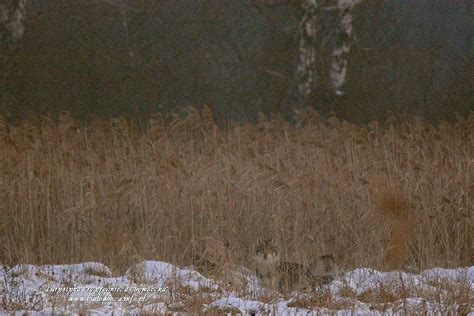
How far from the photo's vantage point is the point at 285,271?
7.09 m

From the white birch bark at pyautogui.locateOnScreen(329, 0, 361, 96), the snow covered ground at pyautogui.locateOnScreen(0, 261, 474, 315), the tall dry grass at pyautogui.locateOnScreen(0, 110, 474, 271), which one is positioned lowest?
the snow covered ground at pyautogui.locateOnScreen(0, 261, 474, 315)

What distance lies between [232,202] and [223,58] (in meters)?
12.9

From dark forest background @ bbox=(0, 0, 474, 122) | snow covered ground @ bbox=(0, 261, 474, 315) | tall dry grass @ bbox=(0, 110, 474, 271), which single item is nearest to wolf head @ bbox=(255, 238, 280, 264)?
snow covered ground @ bbox=(0, 261, 474, 315)

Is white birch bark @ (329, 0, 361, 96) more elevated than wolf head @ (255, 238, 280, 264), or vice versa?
white birch bark @ (329, 0, 361, 96)

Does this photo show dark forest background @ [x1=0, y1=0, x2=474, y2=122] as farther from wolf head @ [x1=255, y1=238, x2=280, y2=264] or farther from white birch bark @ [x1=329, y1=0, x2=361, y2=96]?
wolf head @ [x1=255, y1=238, x2=280, y2=264]

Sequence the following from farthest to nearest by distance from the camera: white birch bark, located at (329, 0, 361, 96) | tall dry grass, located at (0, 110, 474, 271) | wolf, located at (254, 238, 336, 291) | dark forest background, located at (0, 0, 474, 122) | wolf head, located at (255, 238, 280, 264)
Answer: dark forest background, located at (0, 0, 474, 122)
white birch bark, located at (329, 0, 361, 96)
tall dry grass, located at (0, 110, 474, 271)
wolf head, located at (255, 238, 280, 264)
wolf, located at (254, 238, 336, 291)

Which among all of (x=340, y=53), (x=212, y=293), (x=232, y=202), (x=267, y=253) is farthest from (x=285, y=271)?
(x=340, y=53)

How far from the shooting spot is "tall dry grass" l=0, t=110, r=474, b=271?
26.8 ft

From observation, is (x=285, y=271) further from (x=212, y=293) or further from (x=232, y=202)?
(x=232, y=202)

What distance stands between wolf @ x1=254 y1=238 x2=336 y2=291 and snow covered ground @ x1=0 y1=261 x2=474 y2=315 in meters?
0.11

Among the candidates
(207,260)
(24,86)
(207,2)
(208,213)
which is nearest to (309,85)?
(24,86)

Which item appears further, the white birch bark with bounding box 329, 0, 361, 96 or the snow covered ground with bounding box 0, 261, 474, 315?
the white birch bark with bounding box 329, 0, 361, 96

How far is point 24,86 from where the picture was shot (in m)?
17.0

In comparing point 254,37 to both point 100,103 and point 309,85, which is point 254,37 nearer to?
point 100,103
